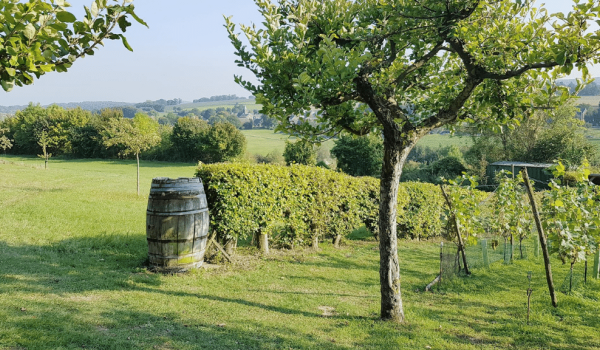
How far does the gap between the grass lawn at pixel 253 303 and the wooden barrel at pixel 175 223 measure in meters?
0.32

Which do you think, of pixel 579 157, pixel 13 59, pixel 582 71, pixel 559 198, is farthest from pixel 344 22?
pixel 579 157

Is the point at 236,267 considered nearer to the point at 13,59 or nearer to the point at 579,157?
the point at 13,59

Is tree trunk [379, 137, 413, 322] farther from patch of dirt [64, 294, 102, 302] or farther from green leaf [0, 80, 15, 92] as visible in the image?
green leaf [0, 80, 15, 92]

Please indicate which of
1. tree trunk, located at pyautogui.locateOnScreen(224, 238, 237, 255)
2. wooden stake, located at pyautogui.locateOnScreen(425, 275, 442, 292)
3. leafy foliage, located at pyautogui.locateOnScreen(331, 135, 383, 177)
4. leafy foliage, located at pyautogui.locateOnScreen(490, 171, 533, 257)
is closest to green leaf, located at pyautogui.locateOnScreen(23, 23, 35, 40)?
tree trunk, located at pyautogui.locateOnScreen(224, 238, 237, 255)

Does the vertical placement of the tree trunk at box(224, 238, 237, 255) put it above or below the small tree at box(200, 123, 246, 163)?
below

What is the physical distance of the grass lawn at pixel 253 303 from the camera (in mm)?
4336

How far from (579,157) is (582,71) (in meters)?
35.8

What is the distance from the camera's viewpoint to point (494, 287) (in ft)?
23.4

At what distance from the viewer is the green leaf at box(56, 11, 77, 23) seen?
1.72 meters

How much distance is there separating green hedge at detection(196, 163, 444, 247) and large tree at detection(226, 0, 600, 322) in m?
3.09

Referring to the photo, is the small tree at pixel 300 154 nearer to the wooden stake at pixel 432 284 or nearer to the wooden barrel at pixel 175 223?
the wooden stake at pixel 432 284

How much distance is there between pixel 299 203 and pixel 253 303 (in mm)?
3825

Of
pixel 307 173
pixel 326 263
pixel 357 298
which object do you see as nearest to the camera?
pixel 357 298

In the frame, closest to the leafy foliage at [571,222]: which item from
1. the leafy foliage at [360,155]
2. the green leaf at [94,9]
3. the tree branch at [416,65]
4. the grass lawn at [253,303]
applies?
the grass lawn at [253,303]
